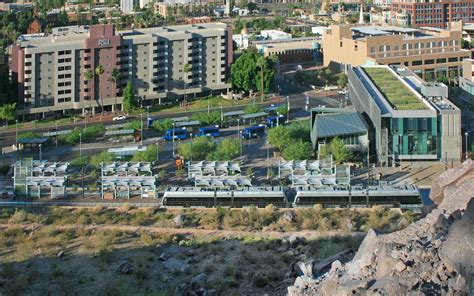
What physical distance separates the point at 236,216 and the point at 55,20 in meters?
45.3

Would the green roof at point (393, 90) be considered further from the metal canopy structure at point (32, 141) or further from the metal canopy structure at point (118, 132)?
the metal canopy structure at point (32, 141)

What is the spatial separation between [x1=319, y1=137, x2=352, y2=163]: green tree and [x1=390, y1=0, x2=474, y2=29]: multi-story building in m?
31.4

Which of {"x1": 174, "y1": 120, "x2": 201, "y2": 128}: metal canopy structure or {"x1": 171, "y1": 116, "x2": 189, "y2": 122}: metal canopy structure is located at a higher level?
{"x1": 171, "y1": 116, "x2": 189, "y2": 122}: metal canopy structure

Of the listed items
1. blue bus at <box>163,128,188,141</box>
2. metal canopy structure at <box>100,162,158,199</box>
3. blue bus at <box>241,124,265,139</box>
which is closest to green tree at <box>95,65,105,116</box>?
blue bus at <box>163,128,188,141</box>

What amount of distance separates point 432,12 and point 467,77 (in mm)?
19569

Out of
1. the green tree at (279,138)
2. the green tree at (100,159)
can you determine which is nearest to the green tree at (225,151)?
the green tree at (279,138)

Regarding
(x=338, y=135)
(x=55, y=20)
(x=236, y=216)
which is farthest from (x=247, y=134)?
(x=55, y=20)

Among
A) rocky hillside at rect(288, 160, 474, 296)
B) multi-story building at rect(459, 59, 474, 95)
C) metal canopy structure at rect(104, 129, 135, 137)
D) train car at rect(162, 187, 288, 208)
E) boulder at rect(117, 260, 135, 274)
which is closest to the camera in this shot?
rocky hillside at rect(288, 160, 474, 296)

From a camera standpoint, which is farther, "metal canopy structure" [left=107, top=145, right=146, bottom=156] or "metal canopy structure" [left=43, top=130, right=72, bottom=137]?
"metal canopy structure" [left=43, top=130, right=72, bottom=137]

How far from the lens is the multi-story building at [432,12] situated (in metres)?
54.6

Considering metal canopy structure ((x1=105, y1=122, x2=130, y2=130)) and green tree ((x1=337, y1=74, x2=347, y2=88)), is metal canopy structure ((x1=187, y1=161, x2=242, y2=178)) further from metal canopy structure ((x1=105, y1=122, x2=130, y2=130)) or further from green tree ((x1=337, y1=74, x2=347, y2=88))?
green tree ((x1=337, y1=74, x2=347, y2=88))

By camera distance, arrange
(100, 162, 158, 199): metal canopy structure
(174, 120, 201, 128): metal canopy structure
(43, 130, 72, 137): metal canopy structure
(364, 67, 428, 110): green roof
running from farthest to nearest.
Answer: (174, 120, 201, 128): metal canopy structure
(43, 130, 72, 137): metal canopy structure
(364, 67, 428, 110): green roof
(100, 162, 158, 199): metal canopy structure

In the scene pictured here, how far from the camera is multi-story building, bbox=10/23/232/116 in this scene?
32.8m

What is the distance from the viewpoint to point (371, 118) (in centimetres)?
2581
